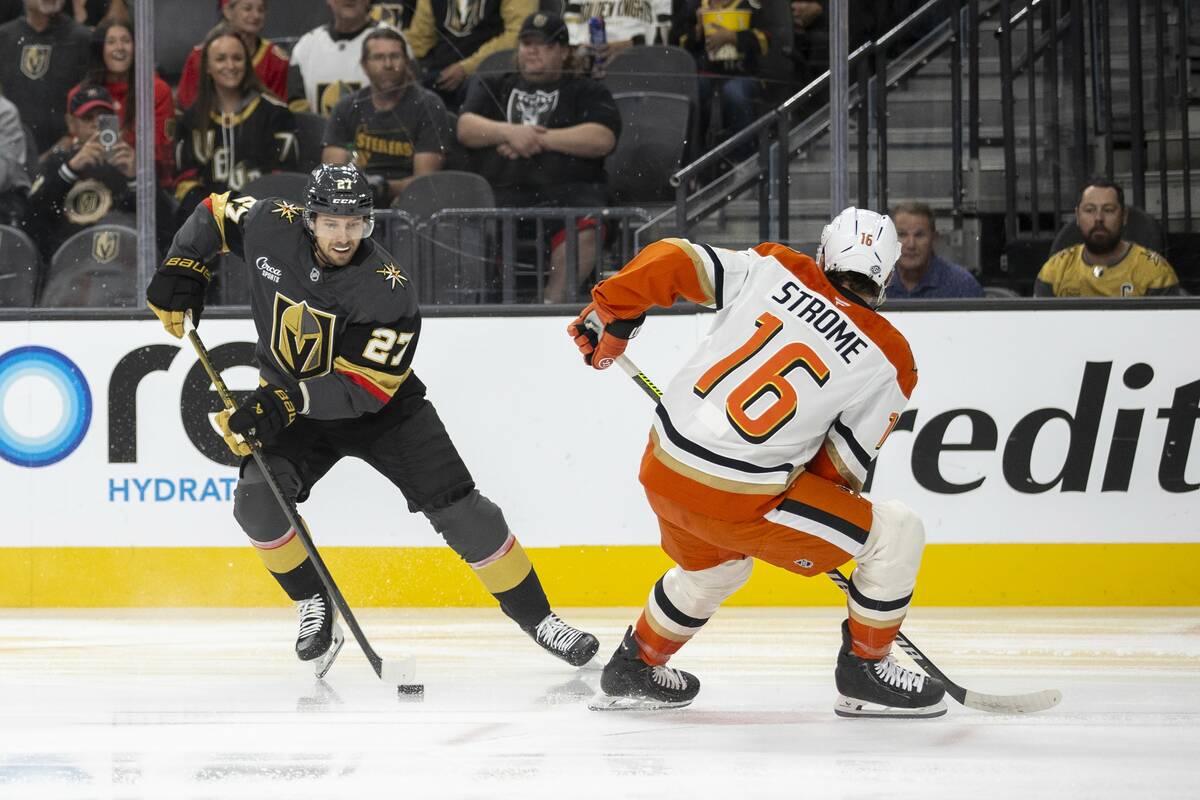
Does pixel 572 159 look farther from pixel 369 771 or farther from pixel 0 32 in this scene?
pixel 369 771

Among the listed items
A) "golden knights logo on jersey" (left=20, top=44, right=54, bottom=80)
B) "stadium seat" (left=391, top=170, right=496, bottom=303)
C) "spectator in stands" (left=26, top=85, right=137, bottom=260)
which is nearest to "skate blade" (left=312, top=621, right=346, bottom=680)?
"stadium seat" (left=391, top=170, right=496, bottom=303)

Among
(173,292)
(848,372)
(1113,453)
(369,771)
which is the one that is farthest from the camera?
(1113,453)

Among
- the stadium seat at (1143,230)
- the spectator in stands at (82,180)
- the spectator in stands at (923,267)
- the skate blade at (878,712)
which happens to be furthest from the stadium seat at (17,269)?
the stadium seat at (1143,230)

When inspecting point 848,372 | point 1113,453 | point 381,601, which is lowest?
point 381,601

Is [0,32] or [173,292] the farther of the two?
[0,32]

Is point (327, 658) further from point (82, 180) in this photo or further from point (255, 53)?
point (255, 53)

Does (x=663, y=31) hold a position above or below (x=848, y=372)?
above

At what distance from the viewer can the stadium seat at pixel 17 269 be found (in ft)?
15.7

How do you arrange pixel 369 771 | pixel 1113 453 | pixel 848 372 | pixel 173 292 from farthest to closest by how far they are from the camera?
pixel 1113 453
pixel 173 292
pixel 848 372
pixel 369 771

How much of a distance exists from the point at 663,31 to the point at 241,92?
1315 mm

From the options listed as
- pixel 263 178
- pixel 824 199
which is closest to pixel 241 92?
pixel 263 178

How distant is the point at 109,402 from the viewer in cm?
473

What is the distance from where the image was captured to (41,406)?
473cm

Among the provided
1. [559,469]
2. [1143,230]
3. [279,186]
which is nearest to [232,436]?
[559,469]
